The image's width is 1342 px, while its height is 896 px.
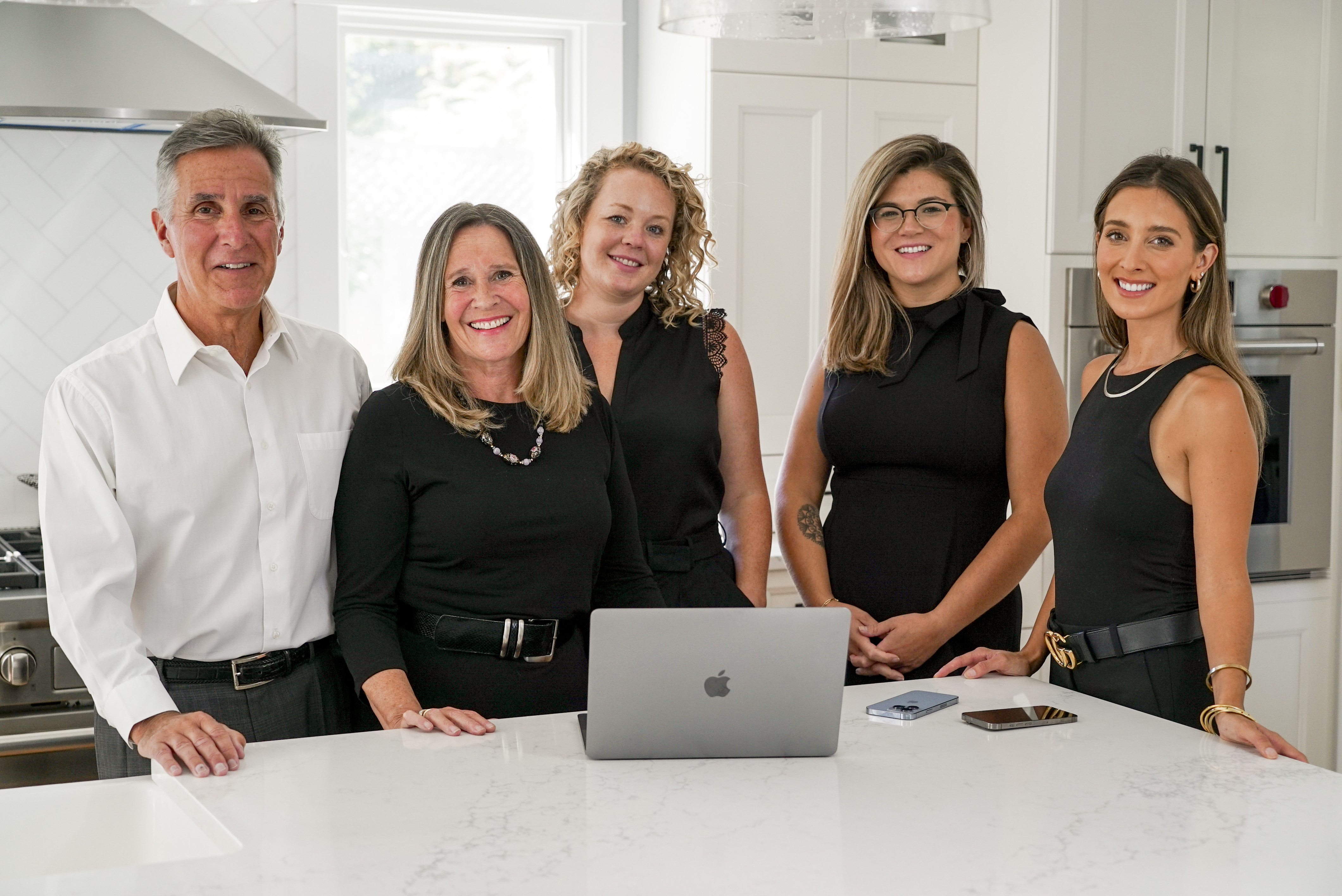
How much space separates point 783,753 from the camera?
146 centimetres

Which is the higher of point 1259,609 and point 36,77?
point 36,77

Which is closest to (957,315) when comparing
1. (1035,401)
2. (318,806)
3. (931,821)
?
(1035,401)

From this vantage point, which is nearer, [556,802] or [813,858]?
[813,858]

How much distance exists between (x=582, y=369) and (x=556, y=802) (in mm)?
932

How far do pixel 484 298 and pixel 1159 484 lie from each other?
3.16ft

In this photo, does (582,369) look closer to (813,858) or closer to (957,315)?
(957,315)

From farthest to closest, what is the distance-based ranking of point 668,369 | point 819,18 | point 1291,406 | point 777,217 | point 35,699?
point 1291,406 < point 777,217 < point 35,699 < point 668,369 < point 819,18

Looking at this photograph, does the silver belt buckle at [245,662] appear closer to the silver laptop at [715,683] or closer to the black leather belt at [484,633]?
the black leather belt at [484,633]

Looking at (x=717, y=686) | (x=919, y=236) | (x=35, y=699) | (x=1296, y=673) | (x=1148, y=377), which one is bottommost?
(x=1296, y=673)

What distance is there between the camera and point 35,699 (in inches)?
94.0

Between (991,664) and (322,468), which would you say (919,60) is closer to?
(991,664)

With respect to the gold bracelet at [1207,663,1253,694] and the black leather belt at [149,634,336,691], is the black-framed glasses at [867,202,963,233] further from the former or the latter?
the black leather belt at [149,634,336,691]

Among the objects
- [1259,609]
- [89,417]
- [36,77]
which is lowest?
[1259,609]

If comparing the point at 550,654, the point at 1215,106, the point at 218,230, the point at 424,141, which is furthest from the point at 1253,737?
the point at 424,141
